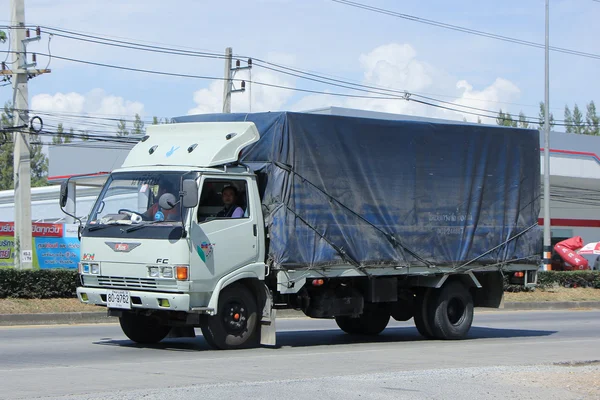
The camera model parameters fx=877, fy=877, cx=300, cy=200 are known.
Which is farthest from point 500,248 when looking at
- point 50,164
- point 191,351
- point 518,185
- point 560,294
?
point 50,164

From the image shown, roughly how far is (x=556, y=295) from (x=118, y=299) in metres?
18.7

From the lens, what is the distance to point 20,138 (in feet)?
74.6

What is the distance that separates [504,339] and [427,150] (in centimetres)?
388

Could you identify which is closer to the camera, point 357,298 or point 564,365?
point 564,365

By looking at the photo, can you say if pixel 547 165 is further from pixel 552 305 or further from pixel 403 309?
pixel 403 309

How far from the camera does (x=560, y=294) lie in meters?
27.7

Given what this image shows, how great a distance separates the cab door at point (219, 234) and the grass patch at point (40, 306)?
773 cm

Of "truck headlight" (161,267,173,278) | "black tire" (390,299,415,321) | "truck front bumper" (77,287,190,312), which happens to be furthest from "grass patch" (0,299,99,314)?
"truck headlight" (161,267,173,278)

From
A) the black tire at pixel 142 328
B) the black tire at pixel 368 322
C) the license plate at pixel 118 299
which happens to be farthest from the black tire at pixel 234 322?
the black tire at pixel 368 322

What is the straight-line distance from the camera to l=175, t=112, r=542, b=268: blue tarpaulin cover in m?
12.7

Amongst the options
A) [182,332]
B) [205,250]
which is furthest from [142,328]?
[205,250]

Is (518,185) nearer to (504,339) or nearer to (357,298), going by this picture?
(504,339)

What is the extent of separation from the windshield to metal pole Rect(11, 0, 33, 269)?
1057cm

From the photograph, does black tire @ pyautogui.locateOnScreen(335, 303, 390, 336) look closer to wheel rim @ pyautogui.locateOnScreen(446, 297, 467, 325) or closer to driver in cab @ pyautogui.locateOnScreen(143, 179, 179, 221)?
wheel rim @ pyautogui.locateOnScreen(446, 297, 467, 325)
